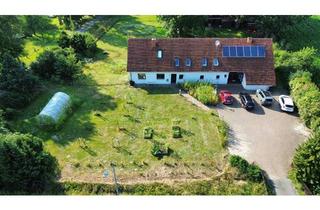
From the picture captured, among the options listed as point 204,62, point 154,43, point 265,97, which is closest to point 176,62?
point 204,62

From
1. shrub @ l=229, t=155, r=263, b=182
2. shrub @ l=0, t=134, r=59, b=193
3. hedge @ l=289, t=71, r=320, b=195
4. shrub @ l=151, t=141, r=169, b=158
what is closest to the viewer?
shrub @ l=0, t=134, r=59, b=193

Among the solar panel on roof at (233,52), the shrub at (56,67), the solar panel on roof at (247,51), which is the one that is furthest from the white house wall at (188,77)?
the shrub at (56,67)

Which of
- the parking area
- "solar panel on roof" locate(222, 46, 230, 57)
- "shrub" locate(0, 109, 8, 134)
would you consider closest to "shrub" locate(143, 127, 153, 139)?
the parking area

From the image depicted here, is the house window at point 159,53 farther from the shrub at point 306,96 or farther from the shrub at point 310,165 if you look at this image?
the shrub at point 310,165

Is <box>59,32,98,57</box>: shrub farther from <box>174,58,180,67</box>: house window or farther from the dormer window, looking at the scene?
<box>174,58,180,67</box>: house window

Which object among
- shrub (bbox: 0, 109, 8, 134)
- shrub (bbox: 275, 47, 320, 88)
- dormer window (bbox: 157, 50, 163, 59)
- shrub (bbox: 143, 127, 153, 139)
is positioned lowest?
shrub (bbox: 143, 127, 153, 139)

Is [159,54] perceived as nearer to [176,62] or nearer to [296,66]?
[176,62]

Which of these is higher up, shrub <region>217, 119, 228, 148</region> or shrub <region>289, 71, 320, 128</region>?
shrub <region>289, 71, 320, 128</region>
